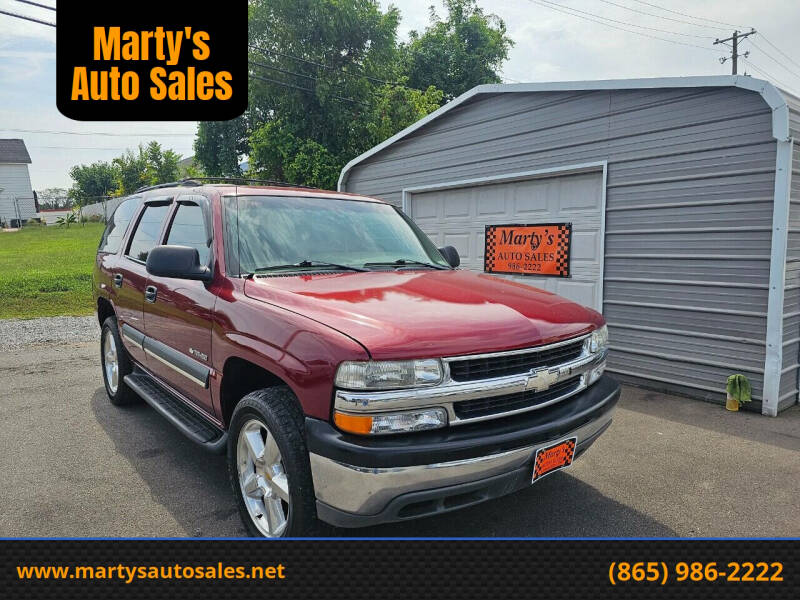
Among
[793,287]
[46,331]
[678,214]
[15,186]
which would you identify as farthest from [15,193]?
[793,287]

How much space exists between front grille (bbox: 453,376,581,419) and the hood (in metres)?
0.23

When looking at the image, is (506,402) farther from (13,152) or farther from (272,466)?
(13,152)

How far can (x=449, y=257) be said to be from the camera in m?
4.34

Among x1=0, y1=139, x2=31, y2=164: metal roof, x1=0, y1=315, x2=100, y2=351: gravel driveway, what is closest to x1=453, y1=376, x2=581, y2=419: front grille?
x1=0, y1=315, x2=100, y2=351: gravel driveway

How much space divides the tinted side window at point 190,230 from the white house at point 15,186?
55.6m

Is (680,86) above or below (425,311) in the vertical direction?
above

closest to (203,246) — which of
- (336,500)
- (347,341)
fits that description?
(347,341)

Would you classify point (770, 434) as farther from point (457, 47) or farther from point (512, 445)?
point (457, 47)

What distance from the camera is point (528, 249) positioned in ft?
24.0

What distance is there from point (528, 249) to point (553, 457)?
4953 mm

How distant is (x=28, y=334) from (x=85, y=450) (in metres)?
6.37

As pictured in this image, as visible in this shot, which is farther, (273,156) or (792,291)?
(273,156)
